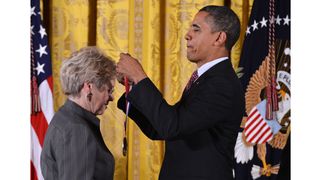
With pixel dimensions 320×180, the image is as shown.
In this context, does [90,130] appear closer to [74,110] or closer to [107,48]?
[74,110]

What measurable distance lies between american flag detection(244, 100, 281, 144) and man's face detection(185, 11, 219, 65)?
47.1 inches

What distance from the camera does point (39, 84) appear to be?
3.02 metres

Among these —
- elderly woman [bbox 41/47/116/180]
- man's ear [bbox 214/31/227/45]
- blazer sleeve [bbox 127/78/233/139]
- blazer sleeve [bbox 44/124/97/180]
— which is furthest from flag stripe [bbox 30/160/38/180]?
man's ear [bbox 214/31/227/45]

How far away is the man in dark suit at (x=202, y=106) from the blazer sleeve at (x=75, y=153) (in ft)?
0.66

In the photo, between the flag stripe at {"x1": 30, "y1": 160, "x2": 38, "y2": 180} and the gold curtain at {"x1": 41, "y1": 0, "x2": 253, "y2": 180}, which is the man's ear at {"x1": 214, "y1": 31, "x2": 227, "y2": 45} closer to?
the gold curtain at {"x1": 41, "y1": 0, "x2": 253, "y2": 180}

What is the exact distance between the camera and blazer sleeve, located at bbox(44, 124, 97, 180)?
169cm

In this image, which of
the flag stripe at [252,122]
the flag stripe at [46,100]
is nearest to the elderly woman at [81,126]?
the flag stripe at [46,100]

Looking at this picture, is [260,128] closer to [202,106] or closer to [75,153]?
[202,106]

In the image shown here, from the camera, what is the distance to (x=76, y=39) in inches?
123

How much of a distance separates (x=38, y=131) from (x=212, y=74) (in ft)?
5.07

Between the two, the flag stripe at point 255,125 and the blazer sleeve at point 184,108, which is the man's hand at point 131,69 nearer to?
the blazer sleeve at point 184,108

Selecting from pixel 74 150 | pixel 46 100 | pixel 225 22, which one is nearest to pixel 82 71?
pixel 74 150

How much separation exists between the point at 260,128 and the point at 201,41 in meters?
1.25

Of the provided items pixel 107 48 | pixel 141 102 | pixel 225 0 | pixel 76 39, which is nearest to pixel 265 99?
pixel 225 0
